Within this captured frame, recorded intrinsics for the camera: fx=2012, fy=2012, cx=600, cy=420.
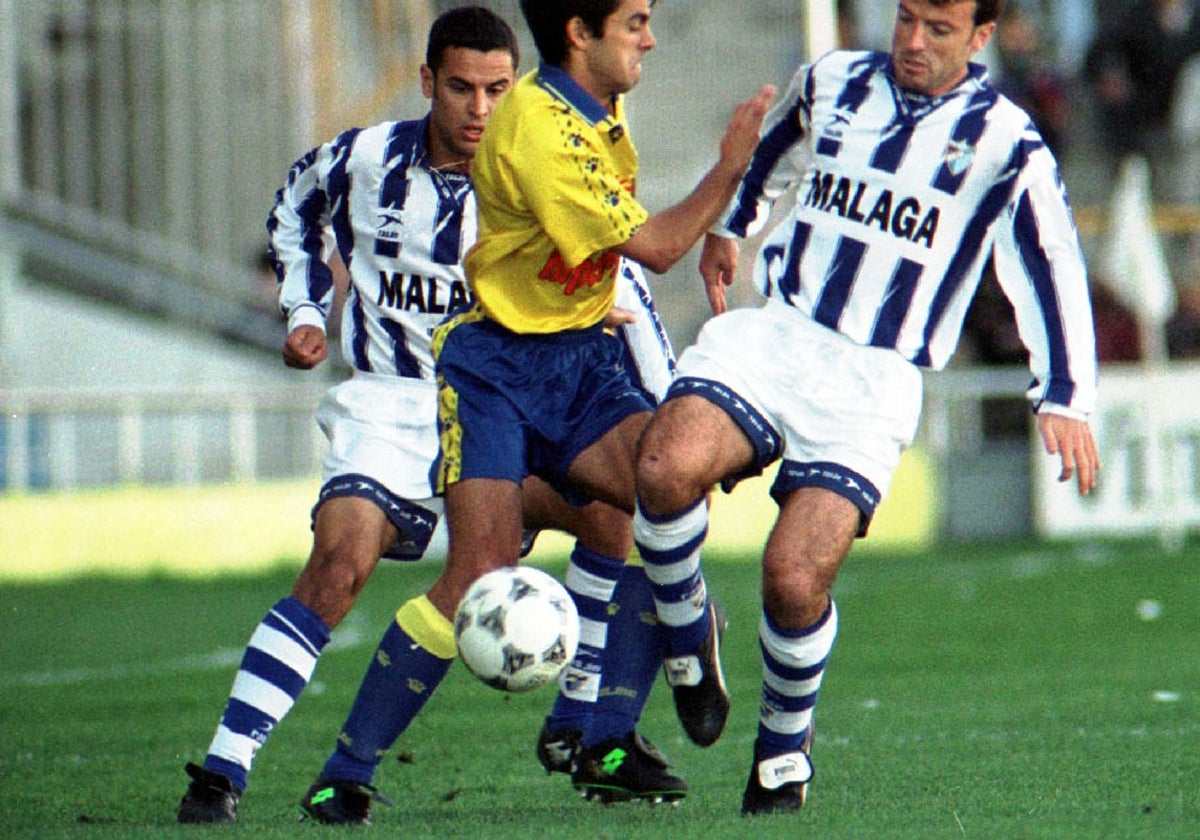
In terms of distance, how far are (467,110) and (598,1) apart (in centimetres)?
73

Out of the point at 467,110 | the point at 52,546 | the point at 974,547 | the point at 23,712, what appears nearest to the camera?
the point at 467,110

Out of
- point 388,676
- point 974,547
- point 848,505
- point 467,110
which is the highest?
point 467,110

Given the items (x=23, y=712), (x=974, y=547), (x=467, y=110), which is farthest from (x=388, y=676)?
(x=974, y=547)

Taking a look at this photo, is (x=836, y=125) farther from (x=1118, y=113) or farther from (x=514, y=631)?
(x=1118, y=113)

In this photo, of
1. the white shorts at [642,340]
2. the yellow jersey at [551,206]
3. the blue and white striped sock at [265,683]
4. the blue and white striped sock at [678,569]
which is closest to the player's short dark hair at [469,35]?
the yellow jersey at [551,206]

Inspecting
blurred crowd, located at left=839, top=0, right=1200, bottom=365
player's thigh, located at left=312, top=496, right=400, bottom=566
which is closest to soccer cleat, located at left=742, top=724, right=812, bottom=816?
player's thigh, located at left=312, top=496, right=400, bottom=566

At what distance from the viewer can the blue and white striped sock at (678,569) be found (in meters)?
4.81

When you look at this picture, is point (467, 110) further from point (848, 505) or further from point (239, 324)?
point (239, 324)

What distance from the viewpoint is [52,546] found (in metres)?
13.0

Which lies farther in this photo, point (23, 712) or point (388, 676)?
point (23, 712)

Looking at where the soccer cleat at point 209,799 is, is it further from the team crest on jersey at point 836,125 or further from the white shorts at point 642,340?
the team crest on jersey at point 836,125

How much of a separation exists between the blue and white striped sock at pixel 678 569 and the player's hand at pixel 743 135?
0.82 metres

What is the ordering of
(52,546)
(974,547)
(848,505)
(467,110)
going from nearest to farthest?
(848,505), (467,110), (52,546), (974,547)

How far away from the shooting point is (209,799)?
489 cm
